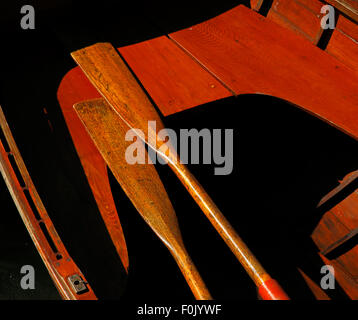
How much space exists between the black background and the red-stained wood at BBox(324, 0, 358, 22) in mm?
400

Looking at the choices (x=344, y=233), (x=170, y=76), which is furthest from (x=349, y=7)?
(x=344, y=233)

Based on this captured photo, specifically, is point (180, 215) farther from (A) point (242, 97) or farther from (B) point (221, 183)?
(A) point (242, 97)

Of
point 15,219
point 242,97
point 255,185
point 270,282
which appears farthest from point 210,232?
point 15,219

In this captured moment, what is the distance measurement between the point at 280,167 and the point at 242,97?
41 centimetres

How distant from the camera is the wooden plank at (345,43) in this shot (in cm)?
165

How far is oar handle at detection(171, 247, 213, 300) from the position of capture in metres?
1.05

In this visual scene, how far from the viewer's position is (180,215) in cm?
152

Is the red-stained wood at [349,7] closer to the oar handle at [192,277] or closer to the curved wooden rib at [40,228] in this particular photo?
the oar handle at [192,277]

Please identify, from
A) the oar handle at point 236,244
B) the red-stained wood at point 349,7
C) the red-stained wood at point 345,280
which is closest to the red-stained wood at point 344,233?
the red-stained wood at point 345,280

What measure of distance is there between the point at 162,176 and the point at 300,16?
0.95 metres

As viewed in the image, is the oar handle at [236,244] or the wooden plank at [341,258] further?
the wooden plank at [341,258]

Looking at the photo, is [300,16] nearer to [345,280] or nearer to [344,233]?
[344,233]

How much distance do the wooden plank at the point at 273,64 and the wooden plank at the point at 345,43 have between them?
0.03 m
